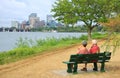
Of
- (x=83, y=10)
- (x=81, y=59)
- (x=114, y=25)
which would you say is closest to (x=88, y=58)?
(x=81, y=59)

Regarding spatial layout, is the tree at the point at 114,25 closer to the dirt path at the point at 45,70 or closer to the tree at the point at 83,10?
the dirt path at the point at 45,70

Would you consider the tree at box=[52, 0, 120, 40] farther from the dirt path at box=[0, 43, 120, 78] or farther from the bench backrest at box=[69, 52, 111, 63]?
the bench backrest at box=[69, 52, 111, 63]

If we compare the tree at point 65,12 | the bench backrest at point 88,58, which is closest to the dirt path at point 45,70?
the bench backrest at point 88,58

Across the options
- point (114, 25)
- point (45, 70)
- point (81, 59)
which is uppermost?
point (114, 25)

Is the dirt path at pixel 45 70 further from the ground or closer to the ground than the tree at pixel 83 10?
closer to the ground

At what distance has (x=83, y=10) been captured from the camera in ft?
123

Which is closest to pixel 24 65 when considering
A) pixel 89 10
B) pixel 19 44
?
pixel 19 44

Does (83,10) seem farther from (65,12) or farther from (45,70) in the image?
(45,70)

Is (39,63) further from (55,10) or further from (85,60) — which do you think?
(55,10)

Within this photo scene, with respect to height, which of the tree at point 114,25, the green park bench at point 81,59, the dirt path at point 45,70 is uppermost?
the tree at point 114,25

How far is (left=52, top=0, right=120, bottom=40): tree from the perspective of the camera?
37781 millimetres

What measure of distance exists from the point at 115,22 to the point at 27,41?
16546 mm

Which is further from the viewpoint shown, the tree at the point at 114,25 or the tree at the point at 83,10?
the tree at the point at 83,10

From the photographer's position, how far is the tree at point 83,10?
37.8 metres
